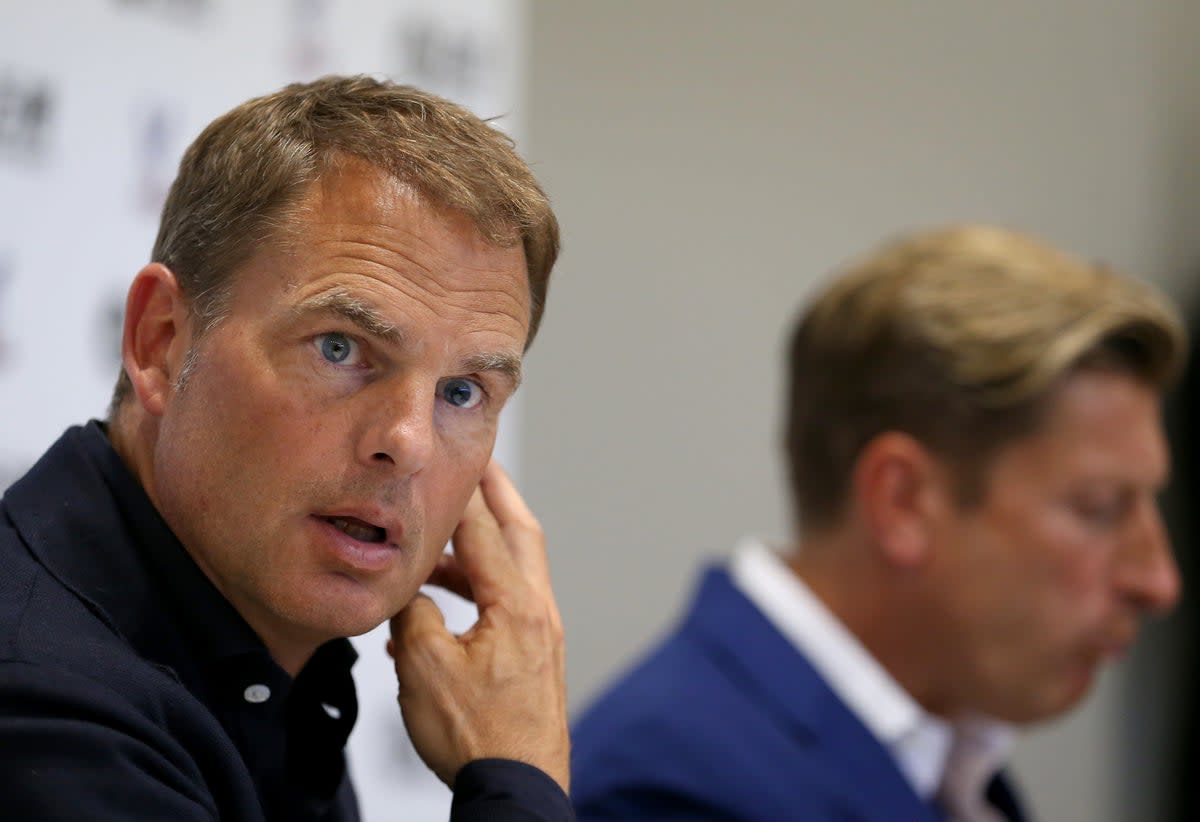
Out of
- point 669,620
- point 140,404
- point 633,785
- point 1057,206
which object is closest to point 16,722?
point 140,404

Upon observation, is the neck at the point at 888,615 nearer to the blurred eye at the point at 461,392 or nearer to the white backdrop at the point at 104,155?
the white backdrop at the point at 104,155

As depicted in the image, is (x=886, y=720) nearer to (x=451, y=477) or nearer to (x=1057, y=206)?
(x=451, y=477)

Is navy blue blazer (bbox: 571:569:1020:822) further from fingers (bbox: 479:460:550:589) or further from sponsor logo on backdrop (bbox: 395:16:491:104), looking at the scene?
sponsor logo on backdrop (bbox: 395:16:491:104)

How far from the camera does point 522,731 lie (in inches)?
49.3

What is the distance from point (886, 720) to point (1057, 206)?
2.40m

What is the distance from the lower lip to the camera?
45.4 inches

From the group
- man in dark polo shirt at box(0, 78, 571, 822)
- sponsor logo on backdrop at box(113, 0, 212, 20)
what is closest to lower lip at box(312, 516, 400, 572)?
man in dark polo shirt at box(0, 78, 571, 822)

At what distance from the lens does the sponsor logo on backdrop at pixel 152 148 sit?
2.16 metres

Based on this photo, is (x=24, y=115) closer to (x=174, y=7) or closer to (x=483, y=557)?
(x=174, y=7)

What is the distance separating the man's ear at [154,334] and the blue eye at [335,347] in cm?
13

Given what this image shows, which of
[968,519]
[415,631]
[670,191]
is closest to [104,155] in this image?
[415,631]

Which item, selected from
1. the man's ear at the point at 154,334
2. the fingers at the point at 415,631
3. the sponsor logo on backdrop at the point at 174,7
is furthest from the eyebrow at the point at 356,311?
the sponsor logo on backdrop at the point at 174,7

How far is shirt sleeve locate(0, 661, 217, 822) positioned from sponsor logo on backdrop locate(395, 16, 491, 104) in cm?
164

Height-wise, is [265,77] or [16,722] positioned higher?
[265,77]
